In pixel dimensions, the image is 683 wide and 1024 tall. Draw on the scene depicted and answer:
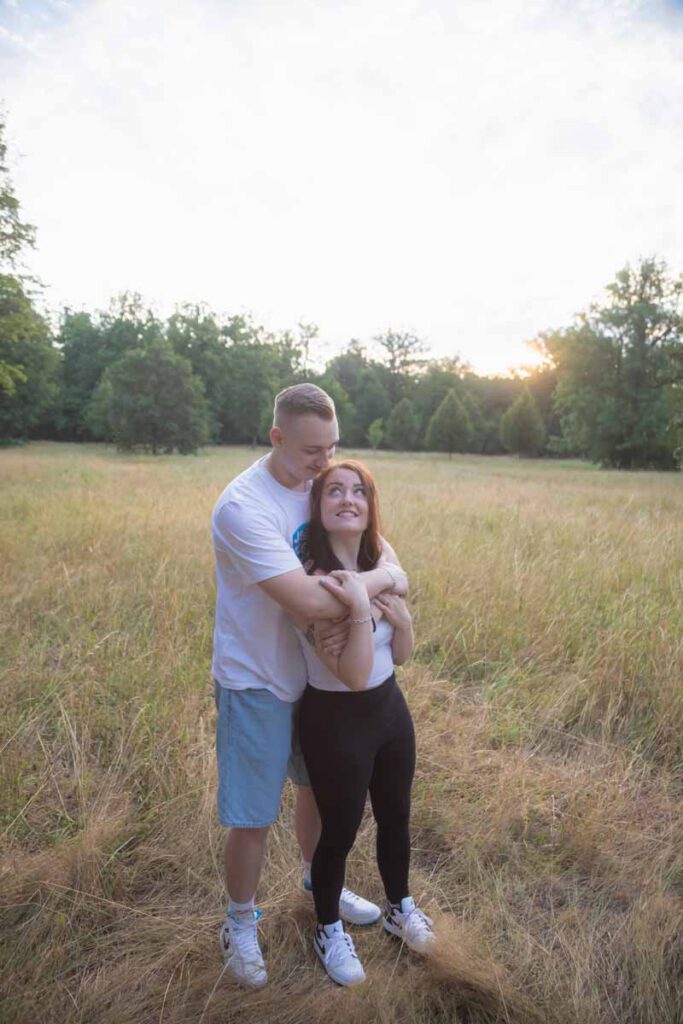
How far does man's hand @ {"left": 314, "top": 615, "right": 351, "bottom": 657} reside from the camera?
1786mm

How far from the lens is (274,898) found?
2.26 m

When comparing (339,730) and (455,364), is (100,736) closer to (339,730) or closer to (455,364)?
(339,730)

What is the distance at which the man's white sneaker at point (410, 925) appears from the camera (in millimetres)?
2035

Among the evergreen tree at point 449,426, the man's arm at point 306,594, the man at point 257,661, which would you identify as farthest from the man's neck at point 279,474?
the evergreen tree at point 449,426

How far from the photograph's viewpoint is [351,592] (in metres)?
1.73

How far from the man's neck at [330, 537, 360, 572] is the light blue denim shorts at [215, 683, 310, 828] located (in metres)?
0.52

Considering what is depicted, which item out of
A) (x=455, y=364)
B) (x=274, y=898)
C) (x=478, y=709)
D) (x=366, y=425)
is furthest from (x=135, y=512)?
(x=455, y=364)

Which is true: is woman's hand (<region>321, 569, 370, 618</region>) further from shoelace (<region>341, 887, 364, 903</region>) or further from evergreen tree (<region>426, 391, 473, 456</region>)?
evergreen tree (<region>426, 391, 473, 456</region>)

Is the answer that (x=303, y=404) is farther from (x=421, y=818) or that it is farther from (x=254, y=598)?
(x=421, y=818)

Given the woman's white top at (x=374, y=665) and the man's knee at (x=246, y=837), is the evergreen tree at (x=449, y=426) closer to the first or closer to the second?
the woman's white top at (x=374, y=665)

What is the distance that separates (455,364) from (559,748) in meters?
68.0

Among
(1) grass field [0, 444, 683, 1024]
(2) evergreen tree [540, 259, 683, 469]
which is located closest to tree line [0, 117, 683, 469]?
(2) evergreen tree [540, 259, 683, 469]

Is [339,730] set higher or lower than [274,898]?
higher

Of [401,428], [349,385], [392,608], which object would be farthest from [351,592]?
[349,385]
